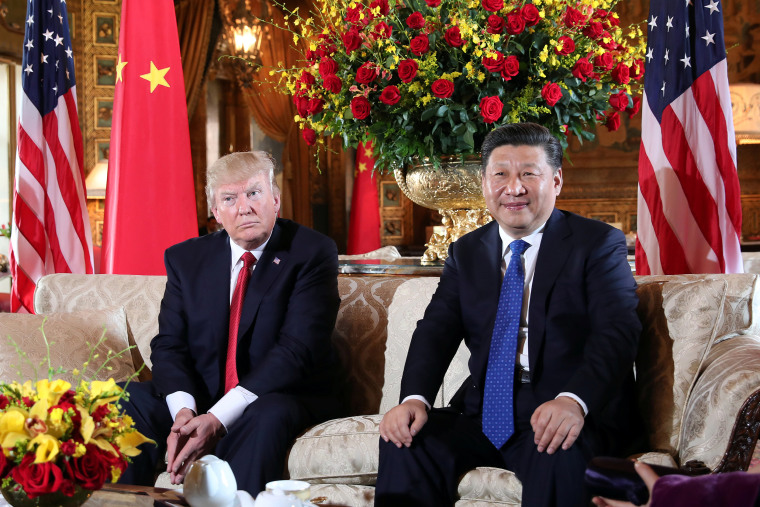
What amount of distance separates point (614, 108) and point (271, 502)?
2196 mm

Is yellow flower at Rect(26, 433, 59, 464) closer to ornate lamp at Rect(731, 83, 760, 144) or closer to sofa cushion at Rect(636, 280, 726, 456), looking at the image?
sofa cushion at Rect(636, 280, 726, 456)

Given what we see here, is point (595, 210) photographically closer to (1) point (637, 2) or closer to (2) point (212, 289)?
(1) point (637, 2)

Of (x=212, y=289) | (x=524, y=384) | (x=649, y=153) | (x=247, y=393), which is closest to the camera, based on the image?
(x=524, y=384)

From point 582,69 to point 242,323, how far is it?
1432 millimetres

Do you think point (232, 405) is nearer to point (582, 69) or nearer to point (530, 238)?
point (530, 238)

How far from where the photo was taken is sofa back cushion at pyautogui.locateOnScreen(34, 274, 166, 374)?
2896mm

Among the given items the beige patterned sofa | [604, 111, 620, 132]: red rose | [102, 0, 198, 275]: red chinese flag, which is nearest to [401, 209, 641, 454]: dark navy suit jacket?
the beige patterned sofa

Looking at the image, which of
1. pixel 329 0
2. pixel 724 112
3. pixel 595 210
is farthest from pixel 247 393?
pixel 595 210

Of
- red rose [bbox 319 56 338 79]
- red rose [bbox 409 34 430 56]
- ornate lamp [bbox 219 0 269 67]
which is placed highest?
ornate lamp [bbox 219 0 269 67]

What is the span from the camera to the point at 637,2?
9133 mm

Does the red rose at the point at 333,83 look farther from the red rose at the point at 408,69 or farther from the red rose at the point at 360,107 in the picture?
the red rose at the point at 408,69

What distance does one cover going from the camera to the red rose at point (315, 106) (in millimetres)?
3016

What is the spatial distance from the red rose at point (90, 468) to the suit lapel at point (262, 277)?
3.61 feet

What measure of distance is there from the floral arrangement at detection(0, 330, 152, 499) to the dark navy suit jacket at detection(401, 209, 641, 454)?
0.95 m
